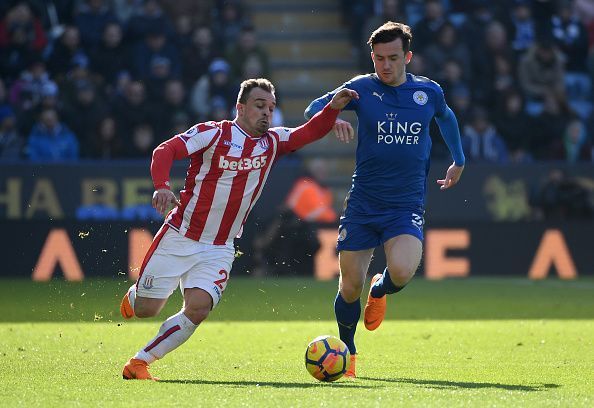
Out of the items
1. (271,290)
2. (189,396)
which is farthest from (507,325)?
(189,396)

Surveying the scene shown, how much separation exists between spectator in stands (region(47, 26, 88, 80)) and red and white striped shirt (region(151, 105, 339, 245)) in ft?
35.0

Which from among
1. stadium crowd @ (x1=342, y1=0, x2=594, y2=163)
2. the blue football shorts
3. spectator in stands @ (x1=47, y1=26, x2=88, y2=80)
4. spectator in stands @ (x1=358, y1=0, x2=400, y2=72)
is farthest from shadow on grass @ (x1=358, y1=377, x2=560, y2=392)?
spectator in stands @ (x1=358, y1=0, x2=400, y2=72)

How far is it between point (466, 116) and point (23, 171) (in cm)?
638

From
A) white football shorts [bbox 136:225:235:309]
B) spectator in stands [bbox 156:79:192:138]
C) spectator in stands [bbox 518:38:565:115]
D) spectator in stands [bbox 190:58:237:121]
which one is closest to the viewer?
white football shorts [bbox 136:225:235:309]

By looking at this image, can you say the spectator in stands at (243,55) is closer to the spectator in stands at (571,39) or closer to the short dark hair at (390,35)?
the spectator in stands at (571,39)

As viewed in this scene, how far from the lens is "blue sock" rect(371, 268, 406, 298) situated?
8625 mm

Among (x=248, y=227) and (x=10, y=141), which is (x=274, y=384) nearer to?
(x=248, y=227)

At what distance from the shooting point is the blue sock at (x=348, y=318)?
8.59 meters

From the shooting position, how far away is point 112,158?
58.1 ft

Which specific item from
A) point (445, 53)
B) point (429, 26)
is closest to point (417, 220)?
point (445, 53)

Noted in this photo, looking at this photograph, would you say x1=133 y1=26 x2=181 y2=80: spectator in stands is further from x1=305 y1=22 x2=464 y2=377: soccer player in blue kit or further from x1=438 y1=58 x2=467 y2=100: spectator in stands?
x1=305 y1=22 x2=464 y2=377: soccer player in blue kit

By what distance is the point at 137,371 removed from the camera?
7.75 metres

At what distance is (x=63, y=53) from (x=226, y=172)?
10.9 m

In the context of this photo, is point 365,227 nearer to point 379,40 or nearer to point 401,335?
point 379,40
